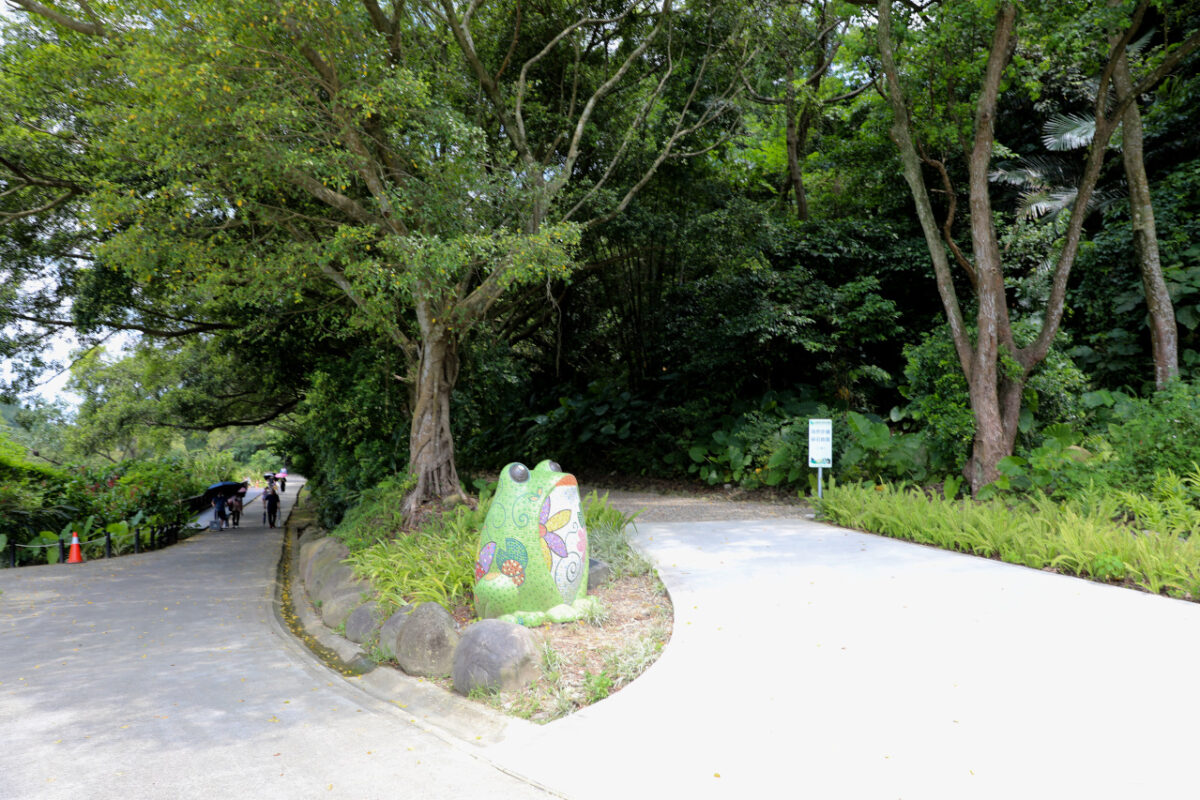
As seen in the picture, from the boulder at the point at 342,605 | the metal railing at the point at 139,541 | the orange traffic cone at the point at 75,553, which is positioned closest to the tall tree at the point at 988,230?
the boulder at the point at 342,605

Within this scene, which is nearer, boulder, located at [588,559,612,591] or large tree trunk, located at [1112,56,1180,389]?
boulder, located at [588,559,612,591]

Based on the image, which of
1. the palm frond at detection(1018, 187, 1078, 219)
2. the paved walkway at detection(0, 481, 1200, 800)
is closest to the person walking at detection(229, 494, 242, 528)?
the paved walkway at detection(0, 481, 1200, 800)

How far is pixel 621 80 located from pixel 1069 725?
11.8 meters

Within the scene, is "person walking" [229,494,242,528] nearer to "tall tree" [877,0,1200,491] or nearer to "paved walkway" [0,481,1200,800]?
"paved walkway" [0,481,1200,800]

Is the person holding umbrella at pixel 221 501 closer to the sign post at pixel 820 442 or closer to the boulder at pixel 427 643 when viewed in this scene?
the boulder at pixel 427 643

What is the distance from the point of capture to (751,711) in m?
4.14

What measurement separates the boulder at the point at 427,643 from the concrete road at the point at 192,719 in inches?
15.9

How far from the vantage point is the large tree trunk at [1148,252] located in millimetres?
9969

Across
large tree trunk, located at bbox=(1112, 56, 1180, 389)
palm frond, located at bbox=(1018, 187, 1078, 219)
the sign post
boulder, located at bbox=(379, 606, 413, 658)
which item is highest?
palm frond, located at bbox=(1018, 187, 1078, 219)

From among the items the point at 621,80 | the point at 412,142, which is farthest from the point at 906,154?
the point at 412,142

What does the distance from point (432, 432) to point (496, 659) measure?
5539mm

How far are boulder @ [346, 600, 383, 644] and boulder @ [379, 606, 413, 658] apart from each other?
405 millimetres

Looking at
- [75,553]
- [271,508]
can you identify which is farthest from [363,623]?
[271,508]

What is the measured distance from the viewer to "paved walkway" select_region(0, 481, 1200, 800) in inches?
137
